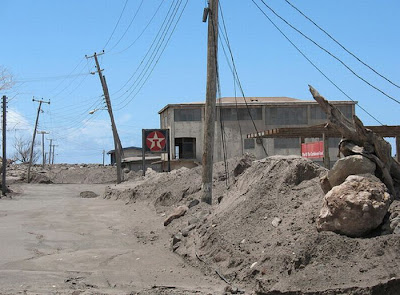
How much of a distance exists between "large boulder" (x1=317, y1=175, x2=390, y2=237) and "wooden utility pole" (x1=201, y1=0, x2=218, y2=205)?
6.30 metres

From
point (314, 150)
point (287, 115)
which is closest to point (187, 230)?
point (314, 150)

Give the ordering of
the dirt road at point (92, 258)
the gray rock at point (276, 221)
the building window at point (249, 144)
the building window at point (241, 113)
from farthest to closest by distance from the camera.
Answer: the building window at point (241, 113), the building window at point (249, 144), the gray rock at point (276, 221), the dirt road at point (92, 258)

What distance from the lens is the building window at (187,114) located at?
48.6m

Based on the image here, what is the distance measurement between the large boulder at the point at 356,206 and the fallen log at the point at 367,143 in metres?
0.55

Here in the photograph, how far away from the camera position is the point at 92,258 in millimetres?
10367

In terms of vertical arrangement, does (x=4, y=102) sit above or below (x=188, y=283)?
above

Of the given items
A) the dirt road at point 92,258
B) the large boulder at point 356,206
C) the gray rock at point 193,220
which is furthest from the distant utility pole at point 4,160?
the large boulder at point 356,206

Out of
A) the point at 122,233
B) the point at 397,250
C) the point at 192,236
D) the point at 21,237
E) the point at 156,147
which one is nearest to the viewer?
the point at 397,250

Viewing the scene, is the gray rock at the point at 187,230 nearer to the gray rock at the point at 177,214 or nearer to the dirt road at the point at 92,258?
the dirt road at the point at 92,258

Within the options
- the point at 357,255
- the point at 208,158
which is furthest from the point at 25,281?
the point at 208,158

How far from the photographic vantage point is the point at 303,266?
739 centimetres

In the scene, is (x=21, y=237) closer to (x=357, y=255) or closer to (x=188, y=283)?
(x=188, y=283)

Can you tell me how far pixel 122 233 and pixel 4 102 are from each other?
22.0m

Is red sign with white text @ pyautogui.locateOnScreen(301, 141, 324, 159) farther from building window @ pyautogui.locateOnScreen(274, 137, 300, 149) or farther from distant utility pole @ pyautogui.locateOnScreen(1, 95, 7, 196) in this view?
building window @ pyautogui.locateOnScreen(274, 137, 300, 149)
